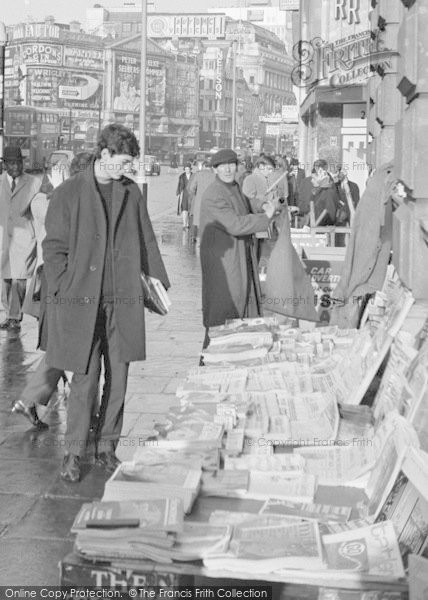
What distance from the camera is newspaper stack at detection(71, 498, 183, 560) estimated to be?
11.4 feet

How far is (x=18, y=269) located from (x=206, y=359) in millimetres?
5300

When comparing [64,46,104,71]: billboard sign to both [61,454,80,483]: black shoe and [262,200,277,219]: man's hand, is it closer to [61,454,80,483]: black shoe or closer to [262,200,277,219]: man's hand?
[262,200,277,219]: man's hand

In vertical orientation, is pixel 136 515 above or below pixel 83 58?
below

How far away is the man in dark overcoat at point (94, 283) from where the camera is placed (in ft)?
19.4

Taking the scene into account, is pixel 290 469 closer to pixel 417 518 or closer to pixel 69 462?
pixel 417 518

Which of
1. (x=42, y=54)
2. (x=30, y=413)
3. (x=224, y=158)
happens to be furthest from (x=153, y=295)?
(x=42, y=54)

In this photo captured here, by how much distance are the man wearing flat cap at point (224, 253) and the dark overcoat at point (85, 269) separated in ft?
6.00

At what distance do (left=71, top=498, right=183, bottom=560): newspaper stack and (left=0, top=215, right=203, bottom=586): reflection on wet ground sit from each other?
0.90 metres

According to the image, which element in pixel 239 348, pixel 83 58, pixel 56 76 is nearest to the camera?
pixel 239 348

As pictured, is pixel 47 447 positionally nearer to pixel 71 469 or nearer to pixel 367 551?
pixel 71 469

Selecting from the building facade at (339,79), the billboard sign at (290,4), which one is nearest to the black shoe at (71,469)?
the building facade at (339,79)

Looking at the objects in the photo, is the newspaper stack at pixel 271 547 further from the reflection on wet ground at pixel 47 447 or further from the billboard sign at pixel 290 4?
the billboard sign at pixel 290 4

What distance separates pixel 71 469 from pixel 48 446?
0.88 meters

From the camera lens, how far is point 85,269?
5895mm
